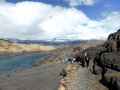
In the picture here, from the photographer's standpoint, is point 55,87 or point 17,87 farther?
point 17,87

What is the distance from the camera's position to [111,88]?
108 ft

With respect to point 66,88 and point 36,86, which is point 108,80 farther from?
point 36,86

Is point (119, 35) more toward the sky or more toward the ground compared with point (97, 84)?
more toward the sky

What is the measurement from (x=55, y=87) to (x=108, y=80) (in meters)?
7.88

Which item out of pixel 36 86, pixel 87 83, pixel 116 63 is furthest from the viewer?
pixel 36 86

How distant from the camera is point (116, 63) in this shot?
3531cm

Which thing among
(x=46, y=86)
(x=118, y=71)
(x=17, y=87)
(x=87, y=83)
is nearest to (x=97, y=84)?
(x=87, y=83)

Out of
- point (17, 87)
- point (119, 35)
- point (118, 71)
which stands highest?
point (119, 35)

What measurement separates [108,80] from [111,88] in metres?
2.01

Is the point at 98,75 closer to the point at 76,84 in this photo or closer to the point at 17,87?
the point at 76,84

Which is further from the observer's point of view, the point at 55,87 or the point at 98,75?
the point at 98,75

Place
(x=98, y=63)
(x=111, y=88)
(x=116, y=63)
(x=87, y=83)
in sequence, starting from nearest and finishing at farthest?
(x=111, y=88) < (x=116, y=63) < (x=87, y=83) < (x=98, y=63)

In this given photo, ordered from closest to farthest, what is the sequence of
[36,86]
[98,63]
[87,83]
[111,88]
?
[111,88], [87,83], [36,86], [98,63]

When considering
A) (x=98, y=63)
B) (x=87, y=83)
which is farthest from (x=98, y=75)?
(x=87, y=83)
